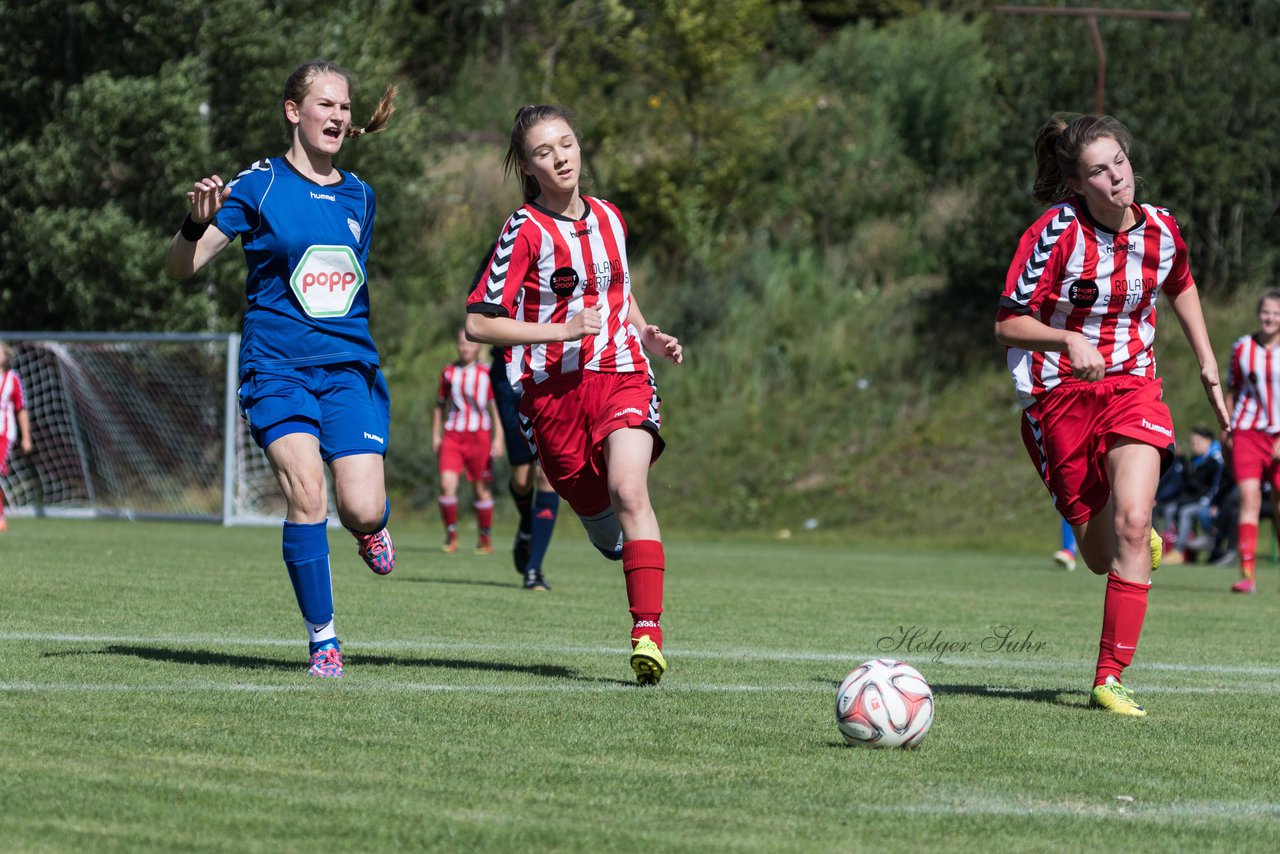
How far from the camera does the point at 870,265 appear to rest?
96.3ft

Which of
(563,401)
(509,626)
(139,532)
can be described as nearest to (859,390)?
(139,532)

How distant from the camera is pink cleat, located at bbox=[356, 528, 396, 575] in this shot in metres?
6.42

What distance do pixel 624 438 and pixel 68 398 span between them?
19.1 m

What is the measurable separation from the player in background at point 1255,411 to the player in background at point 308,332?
909cm

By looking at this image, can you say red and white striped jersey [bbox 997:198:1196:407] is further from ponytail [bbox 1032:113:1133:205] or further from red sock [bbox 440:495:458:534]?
red sock [bbox 440:495:458:534]

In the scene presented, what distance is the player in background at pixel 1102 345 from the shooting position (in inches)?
235

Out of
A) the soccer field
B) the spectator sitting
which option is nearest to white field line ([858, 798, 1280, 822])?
the soccer field

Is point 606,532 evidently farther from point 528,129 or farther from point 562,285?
point 528,129

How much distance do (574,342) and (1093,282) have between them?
1.89 metres

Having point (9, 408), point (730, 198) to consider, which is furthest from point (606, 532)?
point (730, 198)

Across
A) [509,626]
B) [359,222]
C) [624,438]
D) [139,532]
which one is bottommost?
[139,532]

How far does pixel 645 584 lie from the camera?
6.12 meters

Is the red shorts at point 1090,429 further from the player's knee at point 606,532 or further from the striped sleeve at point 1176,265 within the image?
the player's knee at point 606,532

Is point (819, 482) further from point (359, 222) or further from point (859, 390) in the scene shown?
point (359, 222)
